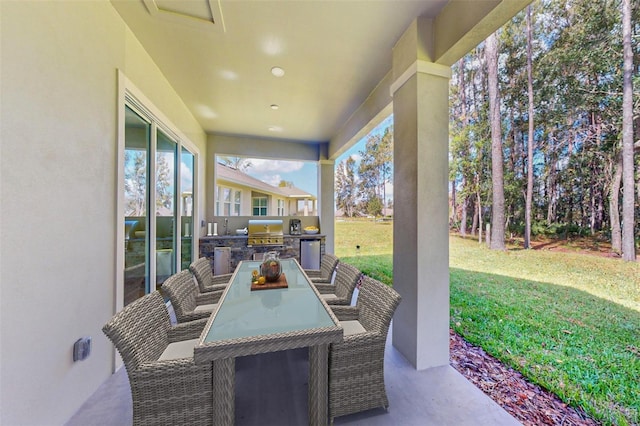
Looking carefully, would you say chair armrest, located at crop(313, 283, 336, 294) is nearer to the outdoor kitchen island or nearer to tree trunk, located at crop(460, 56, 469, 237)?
tree trunk, located at crop(460, 56, 469, 237)

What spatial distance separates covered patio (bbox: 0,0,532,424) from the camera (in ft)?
4.13

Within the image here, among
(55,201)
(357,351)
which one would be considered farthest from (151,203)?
(357,351)

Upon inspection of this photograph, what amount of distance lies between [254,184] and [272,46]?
4400mm

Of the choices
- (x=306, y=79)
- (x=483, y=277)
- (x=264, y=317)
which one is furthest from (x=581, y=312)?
(x=306, y=79)

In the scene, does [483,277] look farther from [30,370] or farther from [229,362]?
[30,370]

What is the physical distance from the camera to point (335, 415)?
1444 millimetres

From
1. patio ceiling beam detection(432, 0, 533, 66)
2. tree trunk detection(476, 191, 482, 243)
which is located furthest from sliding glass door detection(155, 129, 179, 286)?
tree trunk detection(476, 191, 482, 243)

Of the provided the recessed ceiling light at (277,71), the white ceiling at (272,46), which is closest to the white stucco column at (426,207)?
the white ceiling at (272,46)

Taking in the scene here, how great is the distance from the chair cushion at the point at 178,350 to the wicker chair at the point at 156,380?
0.11 m

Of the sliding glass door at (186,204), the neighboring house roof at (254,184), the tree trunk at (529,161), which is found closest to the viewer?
the tree trunk at (529,161)

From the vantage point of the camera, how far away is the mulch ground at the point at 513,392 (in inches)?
61.1

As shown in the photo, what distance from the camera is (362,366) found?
1.49 meters

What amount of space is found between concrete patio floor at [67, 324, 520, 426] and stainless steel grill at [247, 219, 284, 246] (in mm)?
3051

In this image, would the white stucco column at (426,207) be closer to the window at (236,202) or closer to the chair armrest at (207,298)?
the chair armrest at (207,298)
